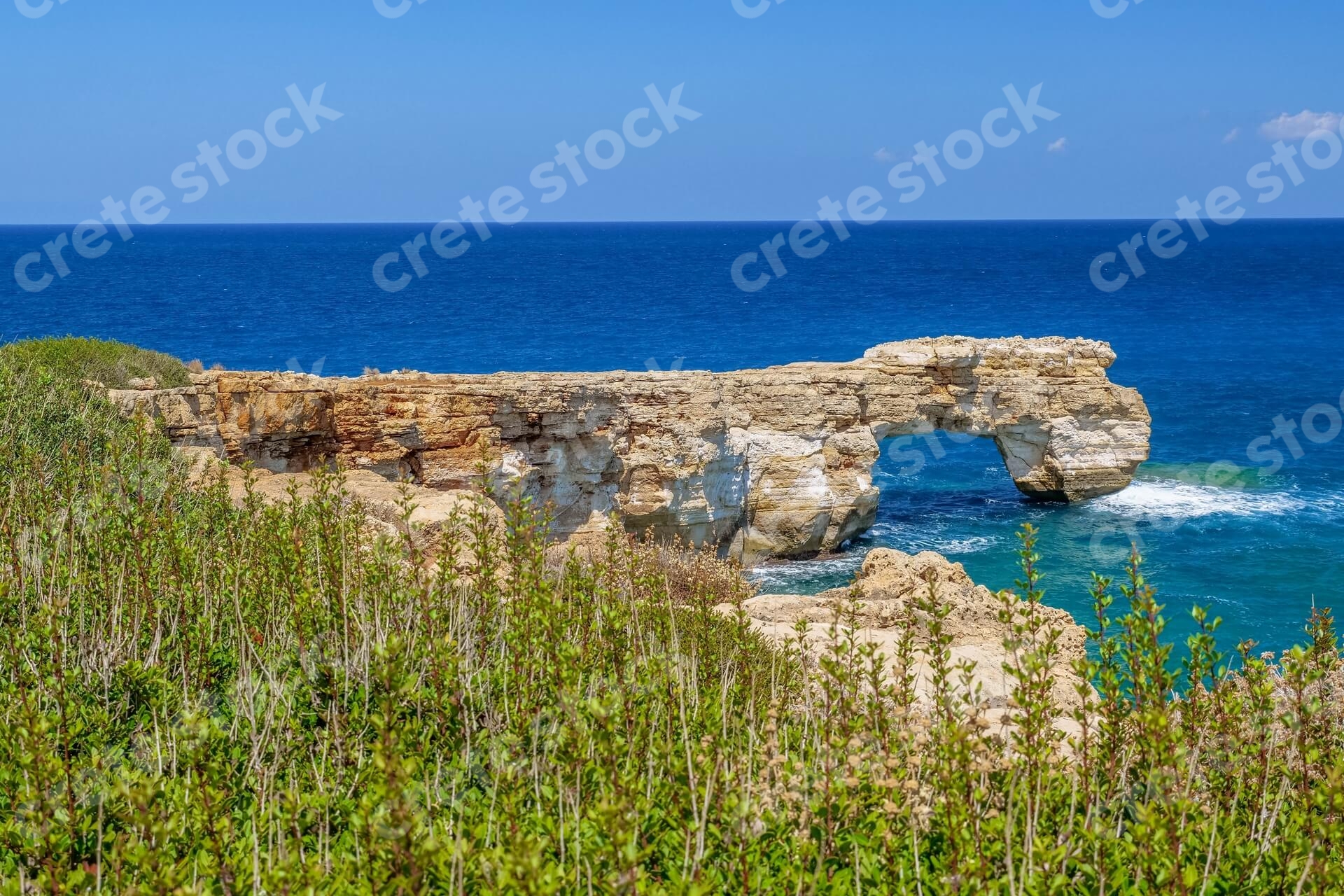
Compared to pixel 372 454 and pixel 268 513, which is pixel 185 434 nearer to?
pixel 372 454

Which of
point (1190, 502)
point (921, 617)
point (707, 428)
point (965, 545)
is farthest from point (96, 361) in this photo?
point (1190, 502)

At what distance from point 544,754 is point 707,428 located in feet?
61.9

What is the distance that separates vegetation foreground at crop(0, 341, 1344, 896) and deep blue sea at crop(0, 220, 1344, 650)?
53.7 ft

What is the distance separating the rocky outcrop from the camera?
1293 centimetres

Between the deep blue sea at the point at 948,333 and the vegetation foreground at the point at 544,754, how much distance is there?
1636 centimetres

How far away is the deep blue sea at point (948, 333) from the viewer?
2756cm

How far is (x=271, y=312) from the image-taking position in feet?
259

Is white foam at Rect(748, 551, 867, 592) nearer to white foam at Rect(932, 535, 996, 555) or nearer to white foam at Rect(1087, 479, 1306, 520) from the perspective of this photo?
white foam at Rect(932, 535, 996, 555)

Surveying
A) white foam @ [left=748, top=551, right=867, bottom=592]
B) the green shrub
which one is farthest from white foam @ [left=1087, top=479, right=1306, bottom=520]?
the green shrub

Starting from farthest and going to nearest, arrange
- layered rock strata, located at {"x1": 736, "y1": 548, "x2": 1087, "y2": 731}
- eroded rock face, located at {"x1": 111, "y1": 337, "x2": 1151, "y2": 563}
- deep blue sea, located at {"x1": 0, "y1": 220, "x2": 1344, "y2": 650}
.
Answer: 1. deep blue sea, located at {"x1": 0, "y1": 220, "x2": 1344, "y2": 650}
2. eroded rock face, located at {"x1": 111, "y1": 337, "x2": 1151, "y2": 563}
3. layered rock strata, located at {"x1": 736, "y1": 548, "x2": 1087, "y2": 731}

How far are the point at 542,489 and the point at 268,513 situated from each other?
49.4 ft

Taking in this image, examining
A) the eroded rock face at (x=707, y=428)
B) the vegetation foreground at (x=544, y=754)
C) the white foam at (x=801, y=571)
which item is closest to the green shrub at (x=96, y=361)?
the eroded rock face at (x=707, y=428)

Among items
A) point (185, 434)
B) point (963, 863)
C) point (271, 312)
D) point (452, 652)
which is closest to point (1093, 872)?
point (963, 863)

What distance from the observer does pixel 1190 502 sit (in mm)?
31797
